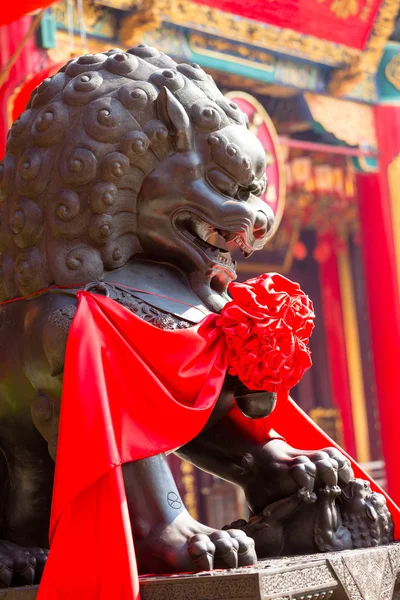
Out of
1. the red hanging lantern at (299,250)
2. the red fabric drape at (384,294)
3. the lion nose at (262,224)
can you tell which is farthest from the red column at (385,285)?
the lion nose at (262,224)

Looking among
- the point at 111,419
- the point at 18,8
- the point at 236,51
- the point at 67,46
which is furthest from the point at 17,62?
the point at 111,419

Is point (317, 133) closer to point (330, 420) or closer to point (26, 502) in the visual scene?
point (330, 420)

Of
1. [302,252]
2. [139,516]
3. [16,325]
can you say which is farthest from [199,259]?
[302,252]

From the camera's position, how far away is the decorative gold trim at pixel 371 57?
4.98m

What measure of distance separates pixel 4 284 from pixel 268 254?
5217mm

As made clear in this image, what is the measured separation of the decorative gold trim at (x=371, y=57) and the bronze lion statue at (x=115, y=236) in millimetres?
3757

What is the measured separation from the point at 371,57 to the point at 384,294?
1240 mm

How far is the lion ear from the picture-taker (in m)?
1.31

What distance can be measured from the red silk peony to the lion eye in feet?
0.45

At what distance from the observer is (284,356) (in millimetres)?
1248

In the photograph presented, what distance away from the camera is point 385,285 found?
5.12 m

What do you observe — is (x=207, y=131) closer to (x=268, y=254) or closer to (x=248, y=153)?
(x=248, y=153)

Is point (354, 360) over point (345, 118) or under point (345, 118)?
under

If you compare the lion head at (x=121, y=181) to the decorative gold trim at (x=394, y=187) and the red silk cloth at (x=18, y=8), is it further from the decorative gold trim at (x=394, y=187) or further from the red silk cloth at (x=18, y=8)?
the decorative gold trim at (x=394, y=187)
